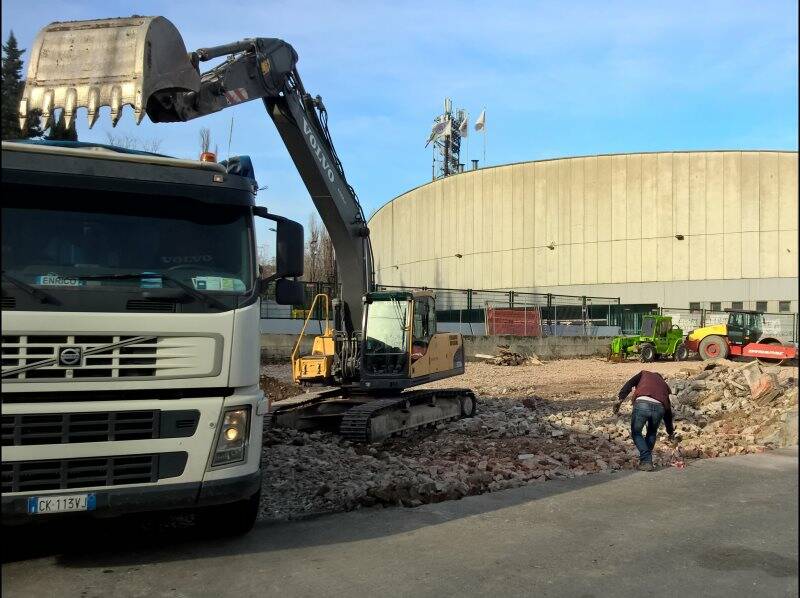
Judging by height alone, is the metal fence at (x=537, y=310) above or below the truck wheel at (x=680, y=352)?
above

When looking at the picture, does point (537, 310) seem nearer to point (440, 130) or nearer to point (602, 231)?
point (602, 231)

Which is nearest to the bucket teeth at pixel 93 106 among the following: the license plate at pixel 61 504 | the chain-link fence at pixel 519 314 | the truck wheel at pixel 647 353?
the license plate at pixel 61 504

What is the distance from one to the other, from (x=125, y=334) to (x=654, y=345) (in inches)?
1147

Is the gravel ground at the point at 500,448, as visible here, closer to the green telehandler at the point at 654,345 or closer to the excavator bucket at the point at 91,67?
the excavator bucket at the point at 91,67

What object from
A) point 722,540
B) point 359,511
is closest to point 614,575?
point 722,540

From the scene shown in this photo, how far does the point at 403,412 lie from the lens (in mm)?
12156

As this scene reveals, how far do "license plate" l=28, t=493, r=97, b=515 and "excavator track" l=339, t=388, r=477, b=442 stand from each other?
5932 mm

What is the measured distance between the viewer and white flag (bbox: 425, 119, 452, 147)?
229 ft

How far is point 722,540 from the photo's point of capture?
595 centimetres

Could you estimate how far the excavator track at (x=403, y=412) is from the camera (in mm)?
10641

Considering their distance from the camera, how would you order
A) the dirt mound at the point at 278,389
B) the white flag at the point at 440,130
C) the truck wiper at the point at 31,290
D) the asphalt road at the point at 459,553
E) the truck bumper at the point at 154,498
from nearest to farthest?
the truck bumper at the point at 154,498 < the truck wiper at the point at 31,290 < the asphalt road at the point at 459,553 < the dirt mound at the point at 278,389 < the white flag at the point at 440,130

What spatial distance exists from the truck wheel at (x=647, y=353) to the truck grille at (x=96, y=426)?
28.2m

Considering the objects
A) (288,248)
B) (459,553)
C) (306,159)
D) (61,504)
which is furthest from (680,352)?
(61,504)

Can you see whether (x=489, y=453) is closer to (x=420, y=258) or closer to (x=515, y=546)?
(x=515, y=546)
